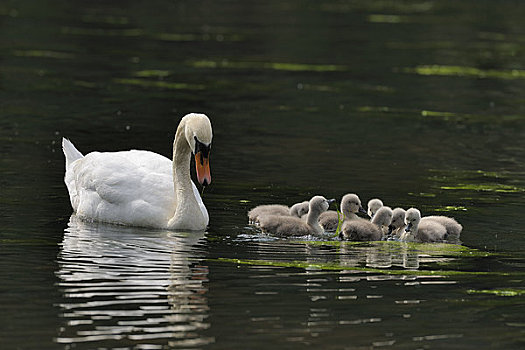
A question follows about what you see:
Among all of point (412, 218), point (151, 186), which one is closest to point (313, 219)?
point (412, 218)

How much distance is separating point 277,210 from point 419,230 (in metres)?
1.75

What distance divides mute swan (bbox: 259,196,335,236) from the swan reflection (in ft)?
2.65

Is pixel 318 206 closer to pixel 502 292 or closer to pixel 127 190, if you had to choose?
pixel 127 190

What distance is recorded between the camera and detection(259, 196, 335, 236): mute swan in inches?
547

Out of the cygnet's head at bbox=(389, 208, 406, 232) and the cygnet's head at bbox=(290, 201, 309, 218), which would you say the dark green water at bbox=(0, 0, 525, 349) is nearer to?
the cygnet's head at bbox=(389, 208, 406, 232)

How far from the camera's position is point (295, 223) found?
45.6 ft

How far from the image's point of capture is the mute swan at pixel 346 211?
14336 millimetres

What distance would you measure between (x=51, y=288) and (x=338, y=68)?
64.8 feet

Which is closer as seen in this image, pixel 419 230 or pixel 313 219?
pixel 419 230

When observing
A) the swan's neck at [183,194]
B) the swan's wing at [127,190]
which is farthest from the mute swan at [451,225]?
the swan's wing at [127,190]

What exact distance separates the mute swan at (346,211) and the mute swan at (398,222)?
48 cm

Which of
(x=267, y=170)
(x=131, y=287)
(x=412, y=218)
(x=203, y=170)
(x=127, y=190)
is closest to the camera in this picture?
(x=131, y=287)

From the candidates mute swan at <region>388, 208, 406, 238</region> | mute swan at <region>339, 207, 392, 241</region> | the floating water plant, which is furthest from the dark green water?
mute swan at <region>388, 208, 406, 238</region>

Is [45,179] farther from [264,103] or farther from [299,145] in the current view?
[264,103]
